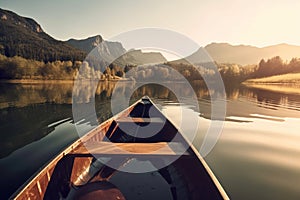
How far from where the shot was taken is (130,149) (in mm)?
6703

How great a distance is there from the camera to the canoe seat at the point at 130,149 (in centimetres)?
630

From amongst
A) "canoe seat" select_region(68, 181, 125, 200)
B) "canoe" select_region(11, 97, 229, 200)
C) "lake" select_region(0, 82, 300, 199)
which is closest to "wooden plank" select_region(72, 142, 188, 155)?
"canoe" select_region(11, 97, 229, 200)

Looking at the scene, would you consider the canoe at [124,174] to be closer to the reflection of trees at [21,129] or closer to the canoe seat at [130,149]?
the canoe seat at [130,149]

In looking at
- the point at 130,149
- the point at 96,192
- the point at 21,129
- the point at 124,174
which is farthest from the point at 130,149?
the point at 21,129

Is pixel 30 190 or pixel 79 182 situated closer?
pixel 30 190

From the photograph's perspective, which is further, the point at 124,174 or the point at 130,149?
the point at 124,174

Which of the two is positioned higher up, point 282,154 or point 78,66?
point 78,66

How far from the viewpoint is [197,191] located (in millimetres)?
5055

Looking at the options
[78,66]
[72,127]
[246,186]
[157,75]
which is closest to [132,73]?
[157,75]

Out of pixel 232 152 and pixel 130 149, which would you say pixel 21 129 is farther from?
pixel 232 152

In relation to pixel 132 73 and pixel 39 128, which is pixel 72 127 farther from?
pixel 132 73

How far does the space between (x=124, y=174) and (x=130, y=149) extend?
0.92 meters

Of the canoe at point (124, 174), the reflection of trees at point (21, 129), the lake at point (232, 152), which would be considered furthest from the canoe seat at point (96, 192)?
the reflection of trees at point (21, 129)

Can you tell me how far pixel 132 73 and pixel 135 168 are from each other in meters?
137
